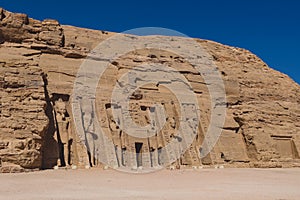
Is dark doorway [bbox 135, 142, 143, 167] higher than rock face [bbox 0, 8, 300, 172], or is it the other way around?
rock face [bbox 0, 8, 300, 172]

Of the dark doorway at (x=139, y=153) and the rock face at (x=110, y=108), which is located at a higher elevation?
the rock face at (x=110, y=108)

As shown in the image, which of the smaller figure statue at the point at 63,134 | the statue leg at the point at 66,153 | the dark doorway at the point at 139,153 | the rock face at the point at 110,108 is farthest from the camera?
the dark doorway at the point at 139,153

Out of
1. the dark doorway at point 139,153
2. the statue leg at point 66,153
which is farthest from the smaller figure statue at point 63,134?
the dark doorway at point 139,153

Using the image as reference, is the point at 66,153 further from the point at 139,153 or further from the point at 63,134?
the point at 139,153

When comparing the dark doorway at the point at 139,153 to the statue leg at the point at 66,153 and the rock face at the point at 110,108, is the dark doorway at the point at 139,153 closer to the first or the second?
the rock face at the point at 110,108

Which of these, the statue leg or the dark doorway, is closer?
the statue leg

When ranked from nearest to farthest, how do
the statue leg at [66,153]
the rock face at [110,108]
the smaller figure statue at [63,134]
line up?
the rock face at [110,108], the statue leg at [66,153], the smaller figure statue at [63,134]

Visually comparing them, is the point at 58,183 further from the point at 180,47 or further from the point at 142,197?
the point at 180,47

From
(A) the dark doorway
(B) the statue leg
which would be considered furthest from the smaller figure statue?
(A) the dark doorway

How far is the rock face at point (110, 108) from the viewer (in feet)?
59.8

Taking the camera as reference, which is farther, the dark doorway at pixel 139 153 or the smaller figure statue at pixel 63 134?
the dark doorway at pixel 139 153

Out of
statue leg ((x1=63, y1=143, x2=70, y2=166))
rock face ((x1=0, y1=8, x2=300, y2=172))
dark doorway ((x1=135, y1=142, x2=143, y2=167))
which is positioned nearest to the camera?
rock face ((x1=0, y1=8, x2=300, y2=172))

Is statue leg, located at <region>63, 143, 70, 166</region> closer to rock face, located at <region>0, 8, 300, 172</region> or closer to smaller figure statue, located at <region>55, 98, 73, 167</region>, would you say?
smaller figure statue, located at <region>55, 98, 73, 167</region>

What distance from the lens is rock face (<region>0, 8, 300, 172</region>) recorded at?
1822 cm
